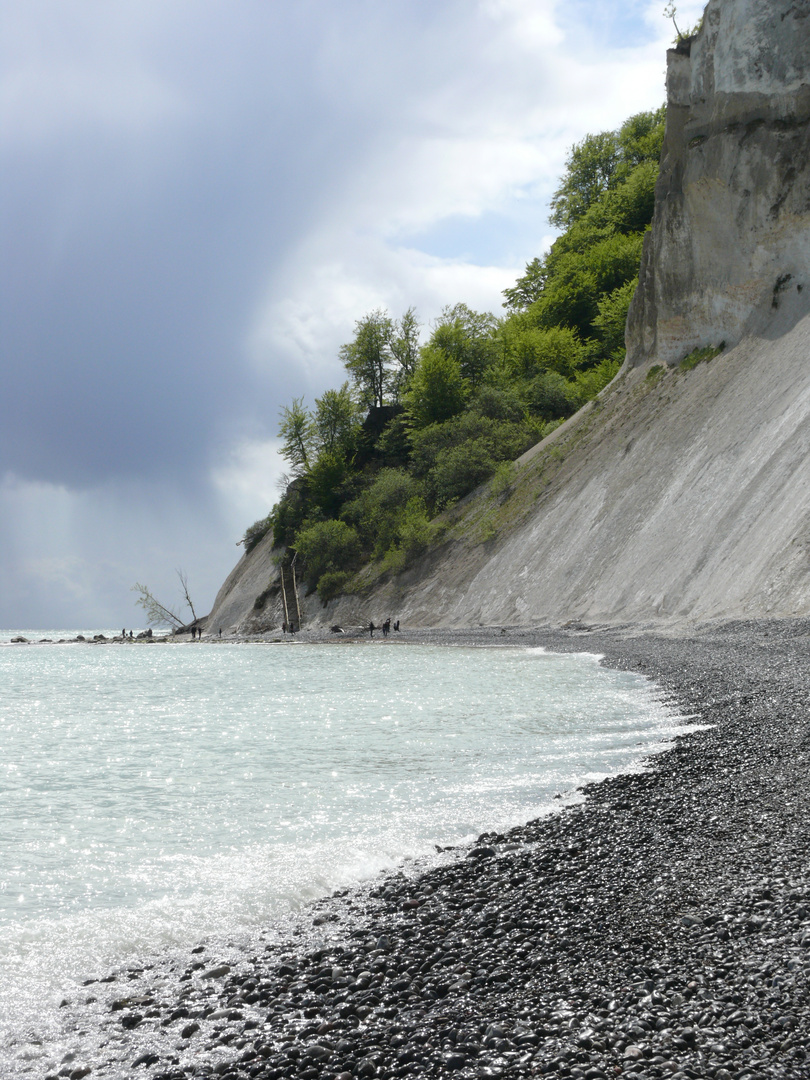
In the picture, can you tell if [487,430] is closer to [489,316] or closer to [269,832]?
[489,316]

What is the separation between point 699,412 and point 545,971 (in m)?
38.5

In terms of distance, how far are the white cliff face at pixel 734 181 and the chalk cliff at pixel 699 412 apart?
0.26ft

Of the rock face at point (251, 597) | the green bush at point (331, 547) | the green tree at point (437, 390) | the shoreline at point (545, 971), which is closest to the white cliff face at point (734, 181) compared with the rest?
the green tree at point (437, 390)

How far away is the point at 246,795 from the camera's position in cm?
1091

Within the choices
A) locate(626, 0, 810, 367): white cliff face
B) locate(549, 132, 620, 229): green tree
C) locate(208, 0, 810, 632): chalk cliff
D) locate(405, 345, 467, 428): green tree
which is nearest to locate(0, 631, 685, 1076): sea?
locate(208, 0, 810, 632): chalk cliff

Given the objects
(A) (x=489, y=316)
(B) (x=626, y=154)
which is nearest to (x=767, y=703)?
(A) (x=489, y=316)

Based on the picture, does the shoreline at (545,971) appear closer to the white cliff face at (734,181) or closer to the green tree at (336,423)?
the white cliff face at (734,181)

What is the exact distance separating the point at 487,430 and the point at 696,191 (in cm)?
2267

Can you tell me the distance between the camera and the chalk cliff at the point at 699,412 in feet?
104

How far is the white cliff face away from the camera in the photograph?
127ft

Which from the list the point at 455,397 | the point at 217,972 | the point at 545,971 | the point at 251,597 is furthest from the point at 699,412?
the point at 251,597

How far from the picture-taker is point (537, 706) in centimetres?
1717

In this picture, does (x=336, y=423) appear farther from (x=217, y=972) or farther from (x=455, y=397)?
(x=217, y=972)

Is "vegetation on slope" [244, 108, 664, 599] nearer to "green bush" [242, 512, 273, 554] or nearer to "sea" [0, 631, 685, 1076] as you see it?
"green bush" [242, 512, 273, 554]
